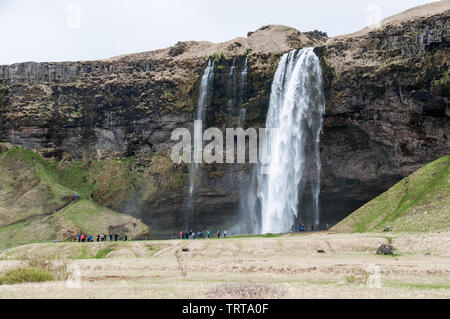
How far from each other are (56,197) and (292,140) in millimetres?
Answer: 40694

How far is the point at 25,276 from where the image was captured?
71.4 feet

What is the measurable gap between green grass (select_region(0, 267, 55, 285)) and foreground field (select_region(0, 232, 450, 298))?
4.39 feet

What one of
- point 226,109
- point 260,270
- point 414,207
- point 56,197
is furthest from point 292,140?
point 260,270

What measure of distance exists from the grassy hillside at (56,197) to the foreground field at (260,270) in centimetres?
2118

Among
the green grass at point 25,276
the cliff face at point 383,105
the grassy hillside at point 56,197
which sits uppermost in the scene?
the cliff face at point 383,105

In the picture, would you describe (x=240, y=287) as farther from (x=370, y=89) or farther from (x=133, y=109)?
(x=133, y=109)

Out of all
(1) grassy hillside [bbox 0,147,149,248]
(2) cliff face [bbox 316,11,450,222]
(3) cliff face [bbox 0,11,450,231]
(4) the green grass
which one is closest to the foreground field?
(4) the green grass

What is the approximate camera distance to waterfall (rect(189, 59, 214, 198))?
75938 millimetres

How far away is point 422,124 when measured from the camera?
60.5 meters

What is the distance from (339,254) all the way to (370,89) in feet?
113

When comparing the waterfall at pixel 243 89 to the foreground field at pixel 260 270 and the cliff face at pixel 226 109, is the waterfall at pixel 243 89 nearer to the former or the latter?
the cliff face at pixel 226 109

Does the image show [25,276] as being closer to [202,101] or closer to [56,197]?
[202,101]

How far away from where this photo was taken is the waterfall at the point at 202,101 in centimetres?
7594

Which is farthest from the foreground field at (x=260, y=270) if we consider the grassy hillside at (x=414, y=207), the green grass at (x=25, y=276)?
the grassy hillside at (x=414, y=207)
